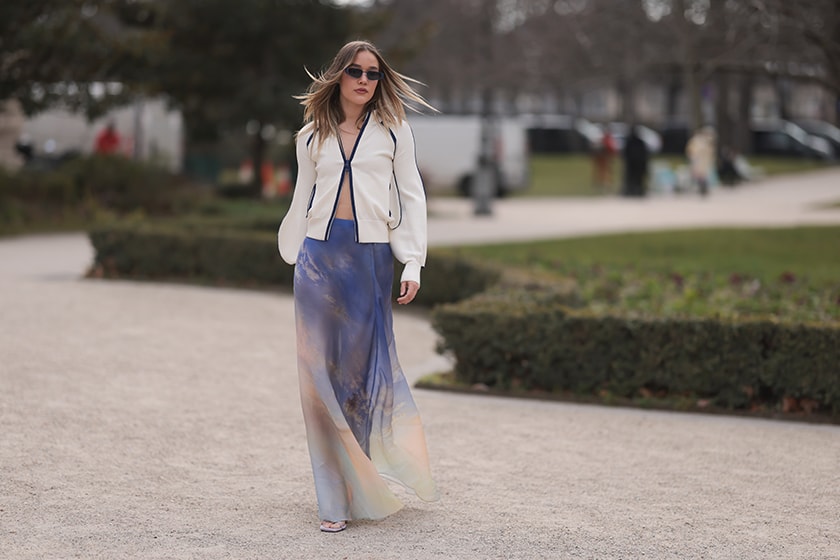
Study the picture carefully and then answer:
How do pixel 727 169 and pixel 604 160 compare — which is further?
pixel 727 169

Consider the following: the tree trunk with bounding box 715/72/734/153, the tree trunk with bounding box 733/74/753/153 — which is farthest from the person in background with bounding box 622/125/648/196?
the tree trunk with bounding box 733/74/753/153

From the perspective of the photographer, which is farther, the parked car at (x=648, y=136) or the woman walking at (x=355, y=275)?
the parked car at (x=648, y=136)

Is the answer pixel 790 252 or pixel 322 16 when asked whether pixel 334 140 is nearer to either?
pixel 790 252

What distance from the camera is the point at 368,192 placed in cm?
547

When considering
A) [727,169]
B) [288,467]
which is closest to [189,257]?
[288,467]

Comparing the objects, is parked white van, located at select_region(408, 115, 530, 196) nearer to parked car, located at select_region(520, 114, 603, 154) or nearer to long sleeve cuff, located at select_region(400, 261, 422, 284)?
parked car, located at select_region(520, 114, 603, 154)

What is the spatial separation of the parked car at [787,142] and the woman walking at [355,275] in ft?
160

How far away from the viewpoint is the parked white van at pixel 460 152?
33.7 metres

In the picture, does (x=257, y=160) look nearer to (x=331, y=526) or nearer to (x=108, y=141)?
(x=108, y=141)

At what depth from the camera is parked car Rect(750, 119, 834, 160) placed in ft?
174

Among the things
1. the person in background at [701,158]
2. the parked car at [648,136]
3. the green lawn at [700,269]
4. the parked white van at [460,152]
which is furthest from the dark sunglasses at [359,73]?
the parked car at [648,136]

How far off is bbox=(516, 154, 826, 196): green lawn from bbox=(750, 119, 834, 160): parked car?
41cm

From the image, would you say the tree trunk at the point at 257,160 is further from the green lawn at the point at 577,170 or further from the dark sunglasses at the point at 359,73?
the dark sunglasses at the point at 359,73

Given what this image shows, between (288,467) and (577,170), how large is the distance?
144 feet
